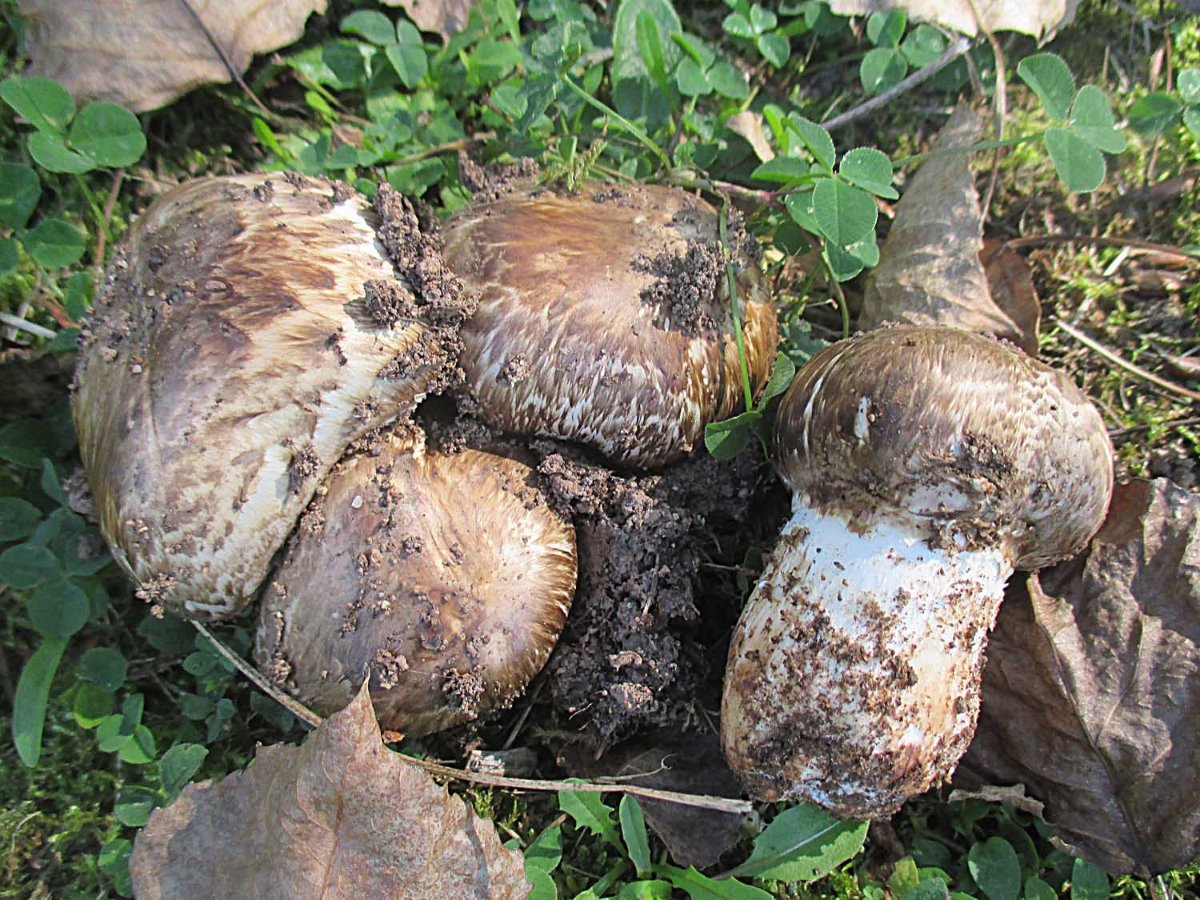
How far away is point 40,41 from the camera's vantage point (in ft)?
11.2

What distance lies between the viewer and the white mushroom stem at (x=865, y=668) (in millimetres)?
2572

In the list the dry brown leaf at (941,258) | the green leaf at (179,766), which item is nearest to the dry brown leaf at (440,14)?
the dry brown leaf at (941,258)

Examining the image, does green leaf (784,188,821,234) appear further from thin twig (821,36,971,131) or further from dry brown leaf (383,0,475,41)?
dry brown leaf (383,0,475,41)

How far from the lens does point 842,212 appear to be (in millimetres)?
2842

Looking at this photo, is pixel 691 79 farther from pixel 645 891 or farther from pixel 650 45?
pixel 645 891

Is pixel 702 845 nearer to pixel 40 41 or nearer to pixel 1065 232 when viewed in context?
pixel 1065 232

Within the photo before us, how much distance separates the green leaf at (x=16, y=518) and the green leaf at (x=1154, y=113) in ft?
14.1

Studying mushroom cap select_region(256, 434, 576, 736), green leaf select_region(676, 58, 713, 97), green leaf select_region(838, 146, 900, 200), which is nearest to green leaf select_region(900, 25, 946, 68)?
green leaf select_region(676, 58, 713, 97)

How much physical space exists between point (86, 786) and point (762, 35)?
152 inches

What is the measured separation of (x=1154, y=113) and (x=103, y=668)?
14.1 ft

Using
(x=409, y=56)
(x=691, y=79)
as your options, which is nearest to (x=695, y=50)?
(x=691, y=79)

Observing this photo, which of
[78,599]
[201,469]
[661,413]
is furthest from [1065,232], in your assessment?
[78,599]

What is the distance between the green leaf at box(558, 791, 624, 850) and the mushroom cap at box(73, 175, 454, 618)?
1208mm

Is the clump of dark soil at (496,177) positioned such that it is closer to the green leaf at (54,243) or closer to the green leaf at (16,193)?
the green leaf at (54,243)
